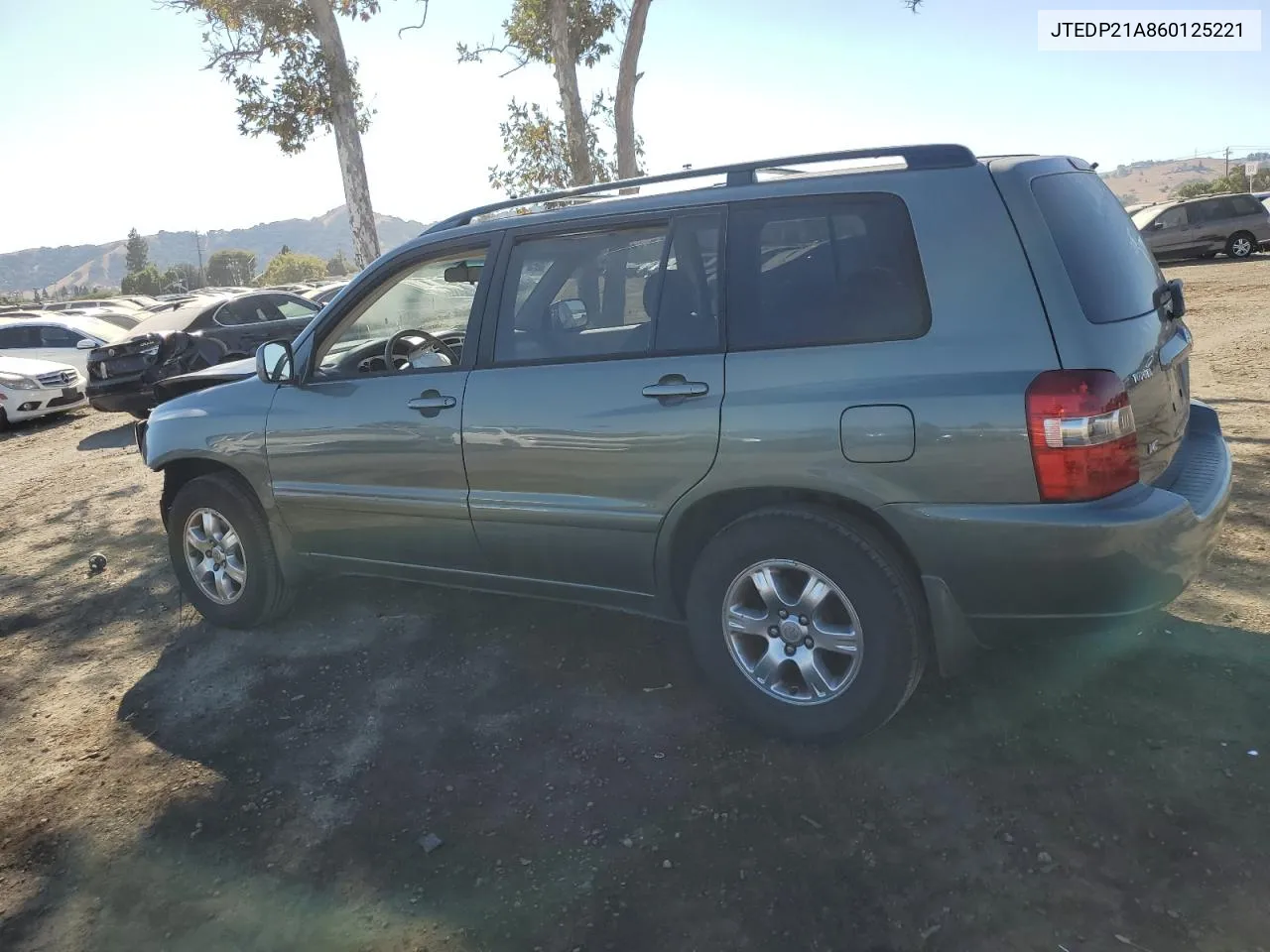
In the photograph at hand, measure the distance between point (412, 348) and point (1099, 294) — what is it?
3.00m

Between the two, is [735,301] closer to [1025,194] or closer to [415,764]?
[1025,194]

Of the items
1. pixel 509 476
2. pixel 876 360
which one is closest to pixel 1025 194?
pixel 876 360

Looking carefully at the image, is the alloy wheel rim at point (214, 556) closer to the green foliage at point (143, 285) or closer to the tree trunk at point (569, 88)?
the tree trunk at point (569, 88)

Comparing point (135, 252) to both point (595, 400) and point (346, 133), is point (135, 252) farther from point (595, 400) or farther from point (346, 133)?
point (595, 400)

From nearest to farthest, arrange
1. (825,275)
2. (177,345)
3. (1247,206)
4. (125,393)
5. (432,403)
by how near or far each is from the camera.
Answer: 1. (825,275)
2. (432,403)
3. (125,393)
4. (177,345)
5. (1247,206)

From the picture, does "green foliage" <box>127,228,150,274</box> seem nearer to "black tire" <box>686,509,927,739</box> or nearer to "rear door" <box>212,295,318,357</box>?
"rear door" <box>212,295,318,357</box>

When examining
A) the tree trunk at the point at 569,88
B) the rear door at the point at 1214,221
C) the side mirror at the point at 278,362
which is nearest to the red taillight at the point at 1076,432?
the side mirror at the point at 278,362

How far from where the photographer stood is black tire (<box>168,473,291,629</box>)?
470cm

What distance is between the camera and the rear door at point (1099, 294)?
2.83 m

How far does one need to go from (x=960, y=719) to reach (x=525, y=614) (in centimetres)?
216

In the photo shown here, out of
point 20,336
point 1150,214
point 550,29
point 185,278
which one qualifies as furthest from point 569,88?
point 185,278

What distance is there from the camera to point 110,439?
12062 millimetres

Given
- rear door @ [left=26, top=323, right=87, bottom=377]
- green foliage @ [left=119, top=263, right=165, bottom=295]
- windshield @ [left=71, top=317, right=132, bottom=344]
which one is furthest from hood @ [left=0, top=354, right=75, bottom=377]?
green foliage @ [left=119, top=263, right=165, bottom=295]

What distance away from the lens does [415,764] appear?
3.54m
